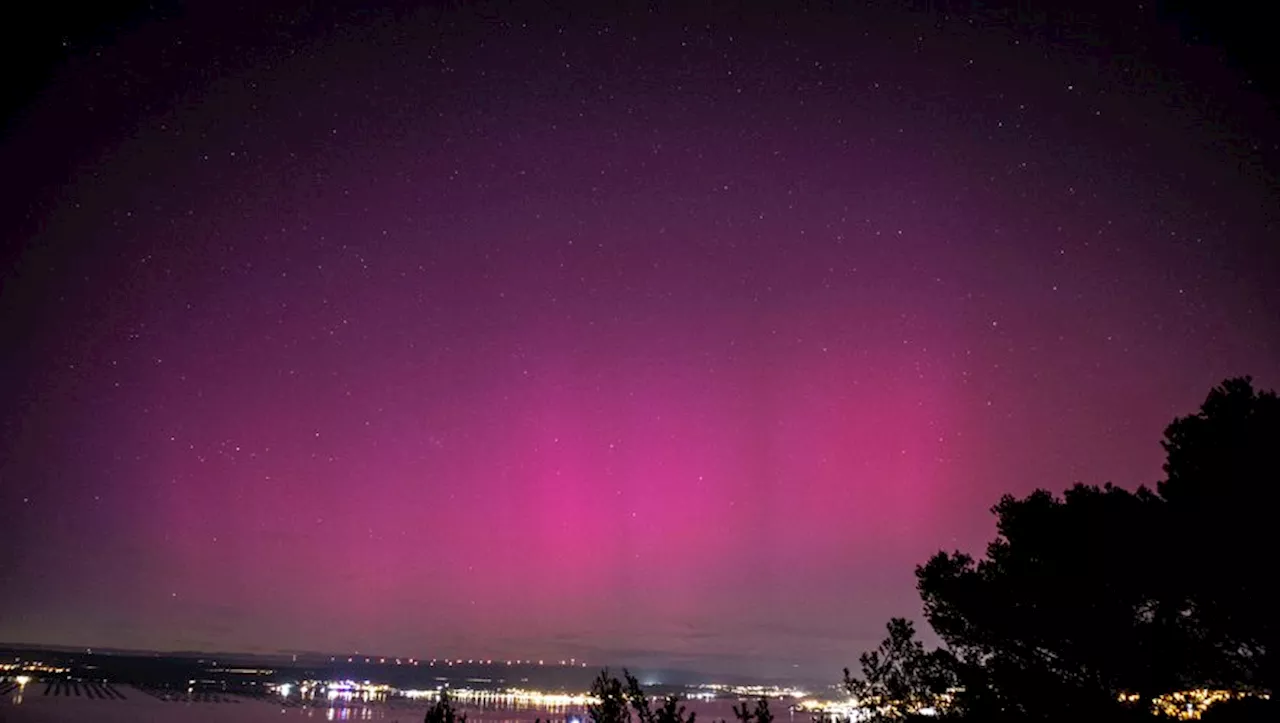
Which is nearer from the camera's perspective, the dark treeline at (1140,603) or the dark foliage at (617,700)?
the dark treeline at (1140,603)

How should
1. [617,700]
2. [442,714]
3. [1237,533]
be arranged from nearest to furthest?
1. [1237,533]
2. [442,714]
3. [617,700]

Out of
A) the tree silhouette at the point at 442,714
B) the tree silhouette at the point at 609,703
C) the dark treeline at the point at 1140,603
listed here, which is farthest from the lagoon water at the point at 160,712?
the dark treeline at the point at 1140,603

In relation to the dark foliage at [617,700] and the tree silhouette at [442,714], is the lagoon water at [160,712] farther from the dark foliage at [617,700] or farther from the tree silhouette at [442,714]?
the dark foliage at [617,700]

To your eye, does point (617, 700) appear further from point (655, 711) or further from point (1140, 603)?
point (1140, 603)

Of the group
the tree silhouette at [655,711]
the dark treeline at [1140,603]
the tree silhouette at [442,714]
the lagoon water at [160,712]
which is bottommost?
the lagoon water at [160,712]

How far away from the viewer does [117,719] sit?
82.8 metres

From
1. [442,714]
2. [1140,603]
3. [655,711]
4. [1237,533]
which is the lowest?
[442,714]

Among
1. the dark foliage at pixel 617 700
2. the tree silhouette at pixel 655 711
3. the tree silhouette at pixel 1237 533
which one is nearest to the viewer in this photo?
the tree silhouette at pixel 1237 533

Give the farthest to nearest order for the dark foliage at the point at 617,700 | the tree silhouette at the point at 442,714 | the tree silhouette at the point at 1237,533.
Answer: the dark foliage at the point at 617,700, the tree silhouette at the point at 442,714, the tree silhouette at the point at 1237,533

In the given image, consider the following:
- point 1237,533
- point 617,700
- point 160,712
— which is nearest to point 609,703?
point 617,700

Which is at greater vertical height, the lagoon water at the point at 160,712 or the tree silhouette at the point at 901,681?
the tree silhouette at the point at 901,681

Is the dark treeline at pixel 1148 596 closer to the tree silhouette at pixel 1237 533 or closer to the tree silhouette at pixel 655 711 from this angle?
the tree silhouette at pixel 1237 533

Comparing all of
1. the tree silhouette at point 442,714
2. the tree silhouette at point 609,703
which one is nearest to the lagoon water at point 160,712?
the tree silhouette at point 442,714

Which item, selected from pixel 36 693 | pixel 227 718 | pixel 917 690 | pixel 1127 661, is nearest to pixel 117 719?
pixel 227 718
